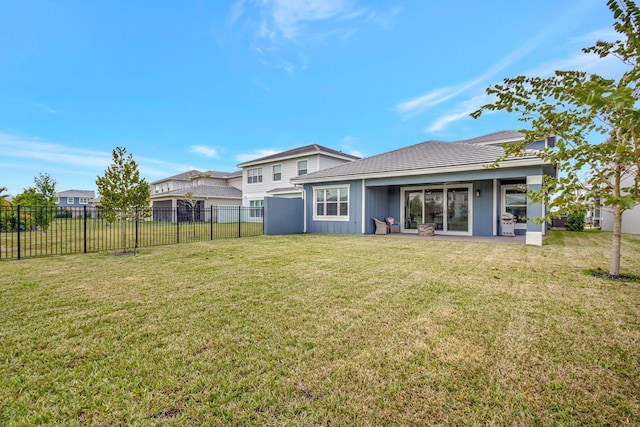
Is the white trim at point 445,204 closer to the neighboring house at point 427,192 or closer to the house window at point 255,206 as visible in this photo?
the neighboring house at point 427,192

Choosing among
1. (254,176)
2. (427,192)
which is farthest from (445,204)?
(254,176)

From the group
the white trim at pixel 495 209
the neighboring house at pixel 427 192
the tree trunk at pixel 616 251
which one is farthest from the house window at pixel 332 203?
the tree trunk at pixel 616 251

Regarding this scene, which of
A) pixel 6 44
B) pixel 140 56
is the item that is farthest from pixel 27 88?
pixel 140 56

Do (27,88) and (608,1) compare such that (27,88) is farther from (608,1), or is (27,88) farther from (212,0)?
(608,1)

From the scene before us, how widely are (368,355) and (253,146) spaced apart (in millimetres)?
29300

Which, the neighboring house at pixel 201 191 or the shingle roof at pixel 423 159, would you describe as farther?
the neighboring house at pixel 201 191

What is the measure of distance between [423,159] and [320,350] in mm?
11323

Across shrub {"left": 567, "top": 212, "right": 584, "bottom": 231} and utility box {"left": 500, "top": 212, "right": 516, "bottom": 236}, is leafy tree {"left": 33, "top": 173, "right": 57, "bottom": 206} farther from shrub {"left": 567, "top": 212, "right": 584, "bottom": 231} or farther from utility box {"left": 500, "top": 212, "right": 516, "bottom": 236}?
shrub {"left": 567, "top": 212, "right": 584, "bottom": 231}

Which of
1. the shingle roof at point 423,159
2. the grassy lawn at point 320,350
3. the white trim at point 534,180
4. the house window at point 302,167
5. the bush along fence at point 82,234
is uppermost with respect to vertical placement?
the house window at point 302,167

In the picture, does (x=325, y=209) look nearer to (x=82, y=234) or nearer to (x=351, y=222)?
(x=351, y=222)

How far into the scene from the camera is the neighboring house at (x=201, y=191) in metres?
26.7

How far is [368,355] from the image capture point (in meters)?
2.39

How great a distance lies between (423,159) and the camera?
12211mm

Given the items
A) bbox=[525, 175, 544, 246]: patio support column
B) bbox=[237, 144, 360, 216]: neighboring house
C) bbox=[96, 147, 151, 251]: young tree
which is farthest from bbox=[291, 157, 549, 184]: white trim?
bbox=[96, 147, 151, 251]: young tree
